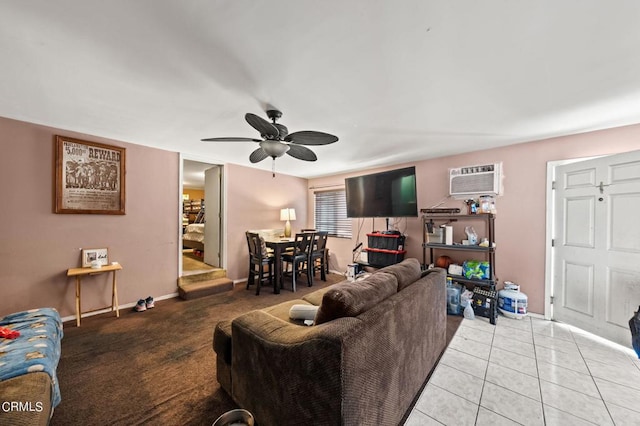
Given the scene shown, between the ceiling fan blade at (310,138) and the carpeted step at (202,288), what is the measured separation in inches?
114

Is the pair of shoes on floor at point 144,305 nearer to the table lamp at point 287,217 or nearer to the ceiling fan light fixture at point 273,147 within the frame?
the table lamp at point 287,217

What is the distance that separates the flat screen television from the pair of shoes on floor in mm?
3369

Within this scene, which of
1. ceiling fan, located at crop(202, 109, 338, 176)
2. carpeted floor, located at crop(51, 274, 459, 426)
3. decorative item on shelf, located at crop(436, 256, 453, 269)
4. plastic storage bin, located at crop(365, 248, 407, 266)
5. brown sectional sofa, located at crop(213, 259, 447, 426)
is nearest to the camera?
brown sectional sofa, located at crop(213, 259, 447, 426)

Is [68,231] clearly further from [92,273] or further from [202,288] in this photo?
[202,288]

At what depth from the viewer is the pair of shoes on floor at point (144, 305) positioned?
310cm

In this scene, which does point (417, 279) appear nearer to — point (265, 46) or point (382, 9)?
point (382, 9)

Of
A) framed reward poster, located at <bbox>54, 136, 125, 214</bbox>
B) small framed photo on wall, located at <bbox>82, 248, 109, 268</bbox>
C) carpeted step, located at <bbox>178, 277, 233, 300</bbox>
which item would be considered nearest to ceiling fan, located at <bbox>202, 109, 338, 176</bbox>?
framed reward poster, located at <bbox>54, 136, 125, 214</bbox>

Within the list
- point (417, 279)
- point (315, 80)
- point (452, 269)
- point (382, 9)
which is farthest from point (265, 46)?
point (452, 269)

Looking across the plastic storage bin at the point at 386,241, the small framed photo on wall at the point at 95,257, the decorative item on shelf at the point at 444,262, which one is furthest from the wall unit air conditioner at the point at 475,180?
the small framed photo on wall at the point at 95,257

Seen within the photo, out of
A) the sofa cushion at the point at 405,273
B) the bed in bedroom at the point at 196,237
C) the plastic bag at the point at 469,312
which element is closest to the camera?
the sofa cushion at the point at 405,273

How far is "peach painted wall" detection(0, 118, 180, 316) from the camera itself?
2.47 metres

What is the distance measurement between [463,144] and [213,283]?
14.4ft

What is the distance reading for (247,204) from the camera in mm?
4660

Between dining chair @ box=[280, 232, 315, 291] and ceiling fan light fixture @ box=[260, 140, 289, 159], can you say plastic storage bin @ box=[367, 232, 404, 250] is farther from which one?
ceiling fan light fixture @ box=[260, 140, 289, 159]
